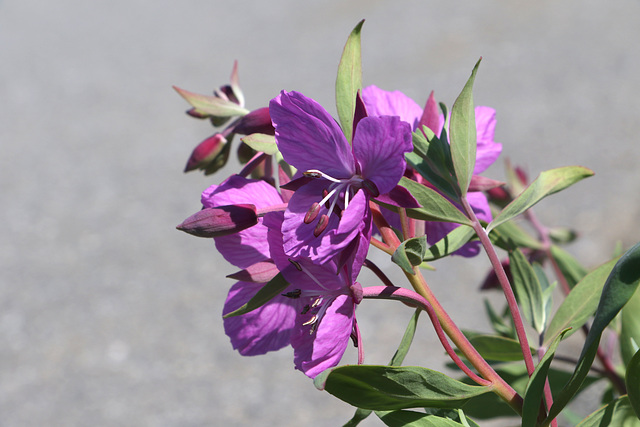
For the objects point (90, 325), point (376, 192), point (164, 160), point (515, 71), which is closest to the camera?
point (376, 192)

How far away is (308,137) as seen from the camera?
42cm

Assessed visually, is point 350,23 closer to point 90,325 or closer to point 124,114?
point 124,114

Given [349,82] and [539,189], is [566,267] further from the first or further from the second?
[349,82]

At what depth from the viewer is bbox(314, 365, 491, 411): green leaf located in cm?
40

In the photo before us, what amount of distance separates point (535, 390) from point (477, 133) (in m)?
0.24

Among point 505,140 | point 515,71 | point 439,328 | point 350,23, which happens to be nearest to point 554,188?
point 439,328

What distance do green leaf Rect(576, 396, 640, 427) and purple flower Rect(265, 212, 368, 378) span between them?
0.69 feet

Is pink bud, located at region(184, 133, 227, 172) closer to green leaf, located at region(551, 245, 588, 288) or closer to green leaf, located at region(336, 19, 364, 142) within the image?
green leaf, located at region(336, 19, 364, 142)

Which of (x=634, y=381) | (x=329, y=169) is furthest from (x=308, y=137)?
(x=634, y=381)

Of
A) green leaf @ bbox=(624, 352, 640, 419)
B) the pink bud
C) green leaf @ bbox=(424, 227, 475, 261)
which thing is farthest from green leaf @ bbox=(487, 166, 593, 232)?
the pink bud

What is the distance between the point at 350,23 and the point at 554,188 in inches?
174

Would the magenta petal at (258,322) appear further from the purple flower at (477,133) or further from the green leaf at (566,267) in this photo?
the green leaf at (566,267)

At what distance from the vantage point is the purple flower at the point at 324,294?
40cm

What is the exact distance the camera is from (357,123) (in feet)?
1.41
